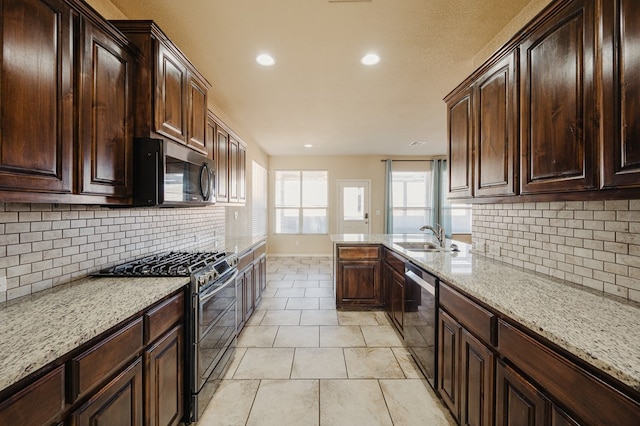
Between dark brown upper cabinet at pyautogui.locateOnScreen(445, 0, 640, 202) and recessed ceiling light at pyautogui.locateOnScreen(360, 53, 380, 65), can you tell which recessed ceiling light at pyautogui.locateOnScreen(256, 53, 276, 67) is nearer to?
recessed ceiling light at pyautogui.locateOnScreen(360, 53, 380, 65)

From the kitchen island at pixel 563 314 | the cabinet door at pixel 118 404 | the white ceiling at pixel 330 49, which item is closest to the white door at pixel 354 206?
the white ceiling at pixel 330 49

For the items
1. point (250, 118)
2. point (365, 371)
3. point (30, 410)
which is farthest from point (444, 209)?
point (30, 410)

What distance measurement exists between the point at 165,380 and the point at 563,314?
6.25ft

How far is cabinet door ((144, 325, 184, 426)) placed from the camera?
1.34m

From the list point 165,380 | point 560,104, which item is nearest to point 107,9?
point 165,380

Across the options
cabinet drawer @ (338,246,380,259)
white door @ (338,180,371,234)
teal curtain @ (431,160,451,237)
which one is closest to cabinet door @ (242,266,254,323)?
cabinet drawer @ (338,246,380,259)

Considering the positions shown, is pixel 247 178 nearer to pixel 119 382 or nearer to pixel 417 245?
pixel 417 245

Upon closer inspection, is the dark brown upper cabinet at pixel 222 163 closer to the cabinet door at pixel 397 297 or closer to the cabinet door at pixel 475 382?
the cabinet door at pixel 397 297

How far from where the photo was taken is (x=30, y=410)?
789 mm

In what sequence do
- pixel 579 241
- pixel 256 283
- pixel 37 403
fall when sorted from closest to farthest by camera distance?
pixel 37 403, pixel 579 241, pixel 256 283

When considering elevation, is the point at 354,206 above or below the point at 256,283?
above

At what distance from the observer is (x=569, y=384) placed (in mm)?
897

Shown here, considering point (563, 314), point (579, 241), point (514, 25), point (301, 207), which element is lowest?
point (563, 314)

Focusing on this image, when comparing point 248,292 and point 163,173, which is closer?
point 163,173
